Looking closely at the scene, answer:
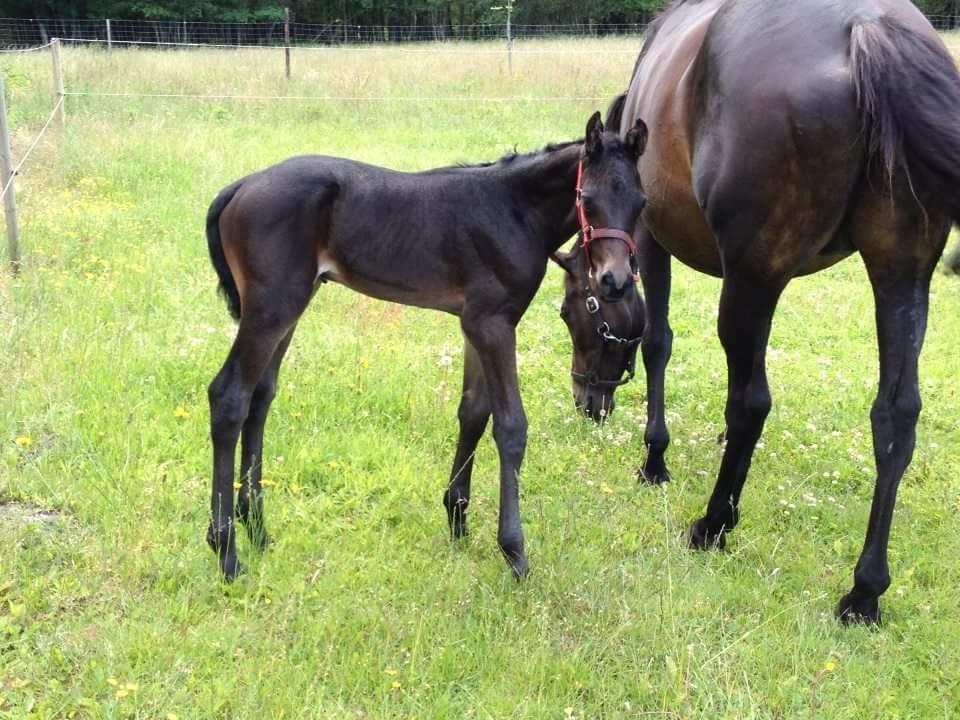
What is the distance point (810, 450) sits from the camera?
4.68 metres

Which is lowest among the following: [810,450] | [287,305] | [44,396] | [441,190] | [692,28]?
[810,450]

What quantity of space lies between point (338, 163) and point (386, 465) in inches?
59.2

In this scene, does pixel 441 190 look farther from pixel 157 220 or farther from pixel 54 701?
pixel 157 220

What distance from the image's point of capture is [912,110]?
2.84 meters

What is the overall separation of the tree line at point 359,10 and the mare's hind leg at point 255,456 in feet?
117

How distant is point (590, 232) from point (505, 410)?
2.49 ft

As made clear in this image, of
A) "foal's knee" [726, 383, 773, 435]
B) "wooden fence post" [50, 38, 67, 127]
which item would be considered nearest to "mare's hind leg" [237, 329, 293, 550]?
"foal's knee" [726, 383, 773, 435]

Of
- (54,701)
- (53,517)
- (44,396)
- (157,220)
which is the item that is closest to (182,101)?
(157,220)

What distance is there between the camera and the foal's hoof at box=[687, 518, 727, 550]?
376 centimetres

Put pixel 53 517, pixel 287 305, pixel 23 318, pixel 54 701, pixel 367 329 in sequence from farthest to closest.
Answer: pixel 367 329 → pixel 23 318 → pixel 53 517 → pixel 287 305 → pixel 54 701

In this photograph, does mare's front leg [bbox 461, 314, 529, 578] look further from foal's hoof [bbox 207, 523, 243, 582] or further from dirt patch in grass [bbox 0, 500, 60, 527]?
dirt patch in grass [bbox 0, 500, 60, 527]

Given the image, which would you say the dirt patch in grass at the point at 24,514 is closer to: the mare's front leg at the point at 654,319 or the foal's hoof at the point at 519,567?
the foal's hoof at the point at 519,567

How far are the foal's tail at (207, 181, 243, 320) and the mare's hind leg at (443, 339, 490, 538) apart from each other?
A: 3.05 ft

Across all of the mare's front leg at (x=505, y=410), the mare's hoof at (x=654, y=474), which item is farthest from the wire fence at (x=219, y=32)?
the mare's front leg at (x=505, y=410)
